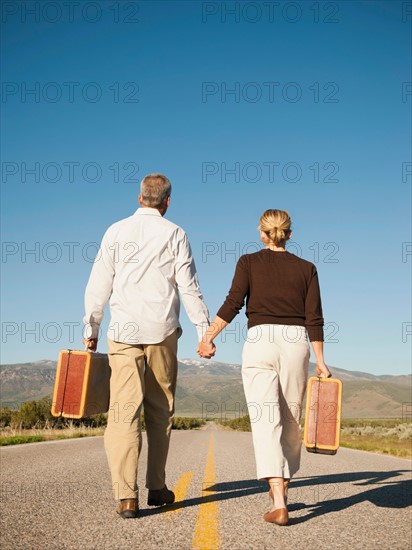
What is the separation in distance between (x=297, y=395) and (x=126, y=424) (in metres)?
1.42

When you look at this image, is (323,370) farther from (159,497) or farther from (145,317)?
(159,497)

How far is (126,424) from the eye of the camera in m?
4.60

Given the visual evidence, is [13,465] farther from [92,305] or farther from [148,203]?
[148,203]

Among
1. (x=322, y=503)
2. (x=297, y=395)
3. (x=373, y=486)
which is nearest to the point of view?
(x=297, y=395)

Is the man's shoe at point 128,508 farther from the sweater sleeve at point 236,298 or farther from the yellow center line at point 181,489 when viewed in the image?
the sweater sleeve at point 236,298

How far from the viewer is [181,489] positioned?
6359mm

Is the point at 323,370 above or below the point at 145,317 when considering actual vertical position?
below

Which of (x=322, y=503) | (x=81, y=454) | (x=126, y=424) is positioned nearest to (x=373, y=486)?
(x=322, y=503)

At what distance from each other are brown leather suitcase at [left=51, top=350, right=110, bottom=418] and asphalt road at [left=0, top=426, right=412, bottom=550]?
0.82 meters

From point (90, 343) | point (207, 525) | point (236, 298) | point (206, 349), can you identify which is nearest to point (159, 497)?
point (207, 525)

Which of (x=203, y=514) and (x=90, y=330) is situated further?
(x=90, y=330)

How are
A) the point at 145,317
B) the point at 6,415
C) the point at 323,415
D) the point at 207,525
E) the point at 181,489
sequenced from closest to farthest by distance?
the point at 207,525
the point at 323,415
the point at 145,317
the point at 181,489
the point at 6,415

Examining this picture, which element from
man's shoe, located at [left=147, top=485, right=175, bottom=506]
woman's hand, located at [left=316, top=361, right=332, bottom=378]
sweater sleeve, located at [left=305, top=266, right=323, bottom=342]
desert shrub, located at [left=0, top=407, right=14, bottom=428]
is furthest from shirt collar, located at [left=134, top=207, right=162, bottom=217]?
desert shrub, located at [left=0, top=407, right=14, bottom=428]

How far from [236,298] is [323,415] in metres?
1.21
